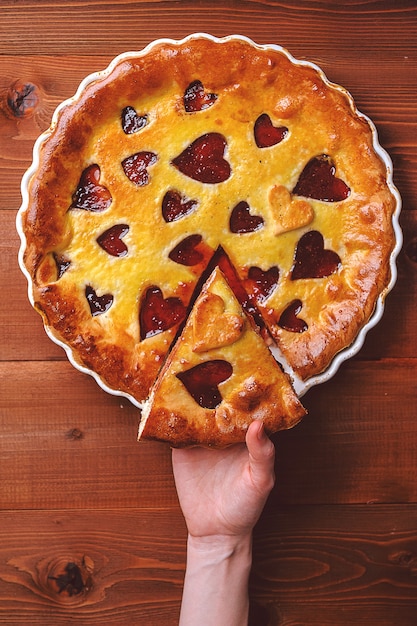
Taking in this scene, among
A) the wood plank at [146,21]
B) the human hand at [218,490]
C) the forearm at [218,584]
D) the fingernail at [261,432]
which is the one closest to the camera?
the fingernail at [261,432]

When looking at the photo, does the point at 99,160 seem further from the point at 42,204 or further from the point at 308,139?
the point at 308,139

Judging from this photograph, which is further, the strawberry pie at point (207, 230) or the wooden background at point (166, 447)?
the wooden background at point (166, 447)

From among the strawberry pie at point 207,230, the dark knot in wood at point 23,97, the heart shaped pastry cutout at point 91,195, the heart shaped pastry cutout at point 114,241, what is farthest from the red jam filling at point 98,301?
the dark knot in wood at point 23,97

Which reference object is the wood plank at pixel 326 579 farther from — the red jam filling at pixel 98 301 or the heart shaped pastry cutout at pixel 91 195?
the heart shaped pastry cutout at pixel 91 195

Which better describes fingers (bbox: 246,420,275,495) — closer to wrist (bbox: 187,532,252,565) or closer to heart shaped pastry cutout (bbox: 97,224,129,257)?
wrist (bbox: 187,532,252,565)

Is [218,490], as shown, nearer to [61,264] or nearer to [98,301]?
[98,301]


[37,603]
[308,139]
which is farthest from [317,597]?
[308,139]

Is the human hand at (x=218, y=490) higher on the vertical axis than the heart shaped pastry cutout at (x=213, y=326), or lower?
lower
